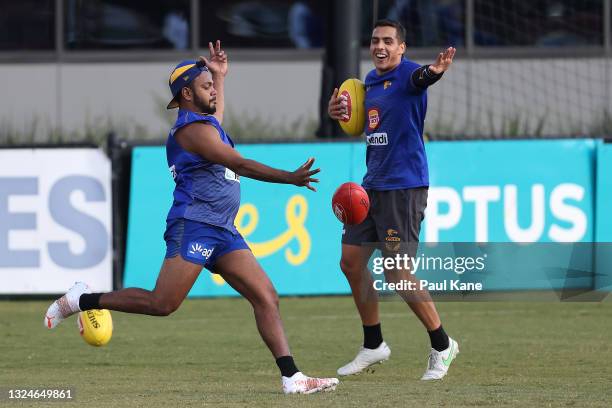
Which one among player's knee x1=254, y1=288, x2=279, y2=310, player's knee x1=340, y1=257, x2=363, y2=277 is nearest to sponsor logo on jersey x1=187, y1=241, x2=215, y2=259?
player's knee x1=254, y1=288, x2=279, y2=310

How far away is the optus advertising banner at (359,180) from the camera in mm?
14227

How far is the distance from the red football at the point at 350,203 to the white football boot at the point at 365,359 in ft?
3.04

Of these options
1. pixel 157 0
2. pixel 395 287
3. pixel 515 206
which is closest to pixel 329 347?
pixel 395 287

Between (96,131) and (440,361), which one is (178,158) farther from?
(96,131)

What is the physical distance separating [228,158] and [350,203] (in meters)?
1.35

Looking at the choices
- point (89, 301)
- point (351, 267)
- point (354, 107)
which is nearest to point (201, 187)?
point (89, 301)

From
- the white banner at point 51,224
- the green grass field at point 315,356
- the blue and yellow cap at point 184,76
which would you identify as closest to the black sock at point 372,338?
the green grass field at point 315,356

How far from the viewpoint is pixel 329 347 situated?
11102mm

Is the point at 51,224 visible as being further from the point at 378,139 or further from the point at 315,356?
the point at 378,139

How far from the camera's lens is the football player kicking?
830 cm

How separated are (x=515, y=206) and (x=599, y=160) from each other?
997 millimetres

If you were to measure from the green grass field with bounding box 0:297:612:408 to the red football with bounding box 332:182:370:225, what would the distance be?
3.55 feet

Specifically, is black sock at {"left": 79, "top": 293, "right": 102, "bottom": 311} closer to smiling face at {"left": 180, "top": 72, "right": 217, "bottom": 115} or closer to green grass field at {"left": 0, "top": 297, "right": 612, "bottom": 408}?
green grass field at {"left": 0, "top": 297, "right": 612, "bottom": 408}

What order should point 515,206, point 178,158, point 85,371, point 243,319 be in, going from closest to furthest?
point 178,158, point 85,371, point 243,319, point 515,206
